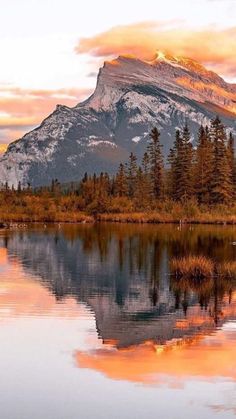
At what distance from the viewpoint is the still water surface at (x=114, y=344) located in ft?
53.8

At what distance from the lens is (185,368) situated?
19.6 metres

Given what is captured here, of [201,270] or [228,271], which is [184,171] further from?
[201,270]

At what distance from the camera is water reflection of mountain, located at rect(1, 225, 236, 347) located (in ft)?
86.1

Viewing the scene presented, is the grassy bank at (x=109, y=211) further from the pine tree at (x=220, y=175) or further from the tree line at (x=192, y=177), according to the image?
the pine tree at (x=220, y=175)

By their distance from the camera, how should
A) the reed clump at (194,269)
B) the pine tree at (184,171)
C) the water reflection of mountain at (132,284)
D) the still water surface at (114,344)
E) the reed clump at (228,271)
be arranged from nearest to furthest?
the still water surface at (114,344)
the water reflection of mountain at (132,284)
the reed clump at (194,269)
the reed clump at (228,271)
the pine tree at (184,171)

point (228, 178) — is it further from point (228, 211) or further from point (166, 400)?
point (166, 400)

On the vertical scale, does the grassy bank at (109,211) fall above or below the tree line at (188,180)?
below

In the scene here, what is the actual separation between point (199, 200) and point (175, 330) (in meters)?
101

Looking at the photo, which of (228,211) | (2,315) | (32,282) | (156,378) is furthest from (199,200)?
(156,378)

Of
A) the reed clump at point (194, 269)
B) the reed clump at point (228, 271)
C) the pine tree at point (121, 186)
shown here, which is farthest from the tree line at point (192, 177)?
the reed clump at point (228, 271)

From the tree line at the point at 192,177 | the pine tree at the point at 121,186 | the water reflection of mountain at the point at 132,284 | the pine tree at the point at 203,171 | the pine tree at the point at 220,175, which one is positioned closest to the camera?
the water reflection of mountain at the point at 132,284

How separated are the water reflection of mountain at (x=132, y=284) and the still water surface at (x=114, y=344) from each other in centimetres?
7

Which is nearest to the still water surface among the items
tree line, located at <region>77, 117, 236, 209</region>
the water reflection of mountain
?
the water reflection of mountain

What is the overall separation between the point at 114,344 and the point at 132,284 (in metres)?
15.4
